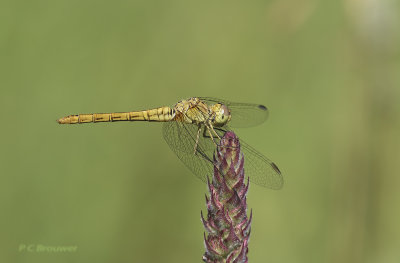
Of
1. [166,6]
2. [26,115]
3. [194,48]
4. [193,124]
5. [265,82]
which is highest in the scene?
[166,6]

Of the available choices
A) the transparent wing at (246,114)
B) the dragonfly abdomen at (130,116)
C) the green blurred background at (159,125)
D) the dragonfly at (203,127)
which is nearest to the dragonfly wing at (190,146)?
the dragonfly at (203,127)

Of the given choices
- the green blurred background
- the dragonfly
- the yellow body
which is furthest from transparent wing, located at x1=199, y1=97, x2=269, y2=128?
the green blurred background

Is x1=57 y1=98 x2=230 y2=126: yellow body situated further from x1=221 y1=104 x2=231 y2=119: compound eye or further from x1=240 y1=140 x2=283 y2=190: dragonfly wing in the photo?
x1=240 y1=140 x2=283 y2=190: dragonfly wing

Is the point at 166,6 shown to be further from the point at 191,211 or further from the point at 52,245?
the point at 52,245

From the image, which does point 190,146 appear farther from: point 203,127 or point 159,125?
point 159,125

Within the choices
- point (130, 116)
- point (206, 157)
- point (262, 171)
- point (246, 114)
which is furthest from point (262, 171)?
point (130, 116)

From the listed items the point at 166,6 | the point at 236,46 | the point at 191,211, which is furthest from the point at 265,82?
the point at 191,211

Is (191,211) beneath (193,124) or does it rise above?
beneath
